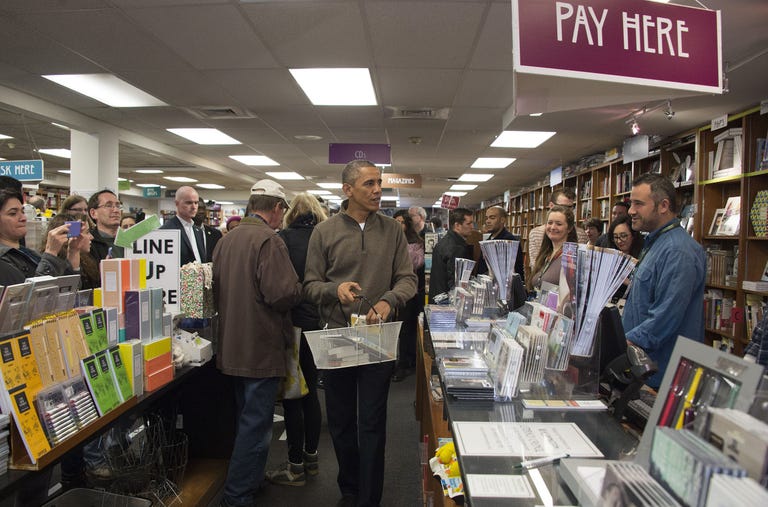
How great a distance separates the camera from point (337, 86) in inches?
182

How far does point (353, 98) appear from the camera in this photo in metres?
5.03

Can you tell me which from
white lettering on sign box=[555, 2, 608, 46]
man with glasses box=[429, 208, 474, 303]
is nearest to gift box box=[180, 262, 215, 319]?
white lettering on sign box=[555, 2, 608, 46]

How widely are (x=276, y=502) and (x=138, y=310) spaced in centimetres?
133

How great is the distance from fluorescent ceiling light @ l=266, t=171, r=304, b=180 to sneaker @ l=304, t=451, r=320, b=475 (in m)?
8.94

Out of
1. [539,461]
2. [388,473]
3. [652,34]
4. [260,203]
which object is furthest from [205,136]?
[539,461]

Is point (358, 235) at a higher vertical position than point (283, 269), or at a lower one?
higher

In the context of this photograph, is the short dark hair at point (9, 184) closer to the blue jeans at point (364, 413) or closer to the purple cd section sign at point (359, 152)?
the blue jeans at point (364, 413)

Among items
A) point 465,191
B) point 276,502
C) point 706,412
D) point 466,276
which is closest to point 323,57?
point 466,276

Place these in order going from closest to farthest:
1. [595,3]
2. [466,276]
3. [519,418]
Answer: [519,418] < [595,3] < [466,276]

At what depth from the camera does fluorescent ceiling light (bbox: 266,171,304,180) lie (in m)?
11.3

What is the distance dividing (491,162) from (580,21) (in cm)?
796

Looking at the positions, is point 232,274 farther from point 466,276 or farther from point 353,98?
point 353,98

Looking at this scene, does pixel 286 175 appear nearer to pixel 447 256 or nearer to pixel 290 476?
pixel 447 256

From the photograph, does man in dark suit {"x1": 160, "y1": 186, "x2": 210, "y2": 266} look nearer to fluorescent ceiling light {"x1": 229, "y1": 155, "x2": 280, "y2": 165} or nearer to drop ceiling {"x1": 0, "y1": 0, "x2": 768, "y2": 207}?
drop ceiling {"x1": 0, "y1": 0, "x2": 768, "y2": 207}
